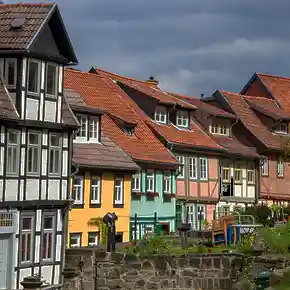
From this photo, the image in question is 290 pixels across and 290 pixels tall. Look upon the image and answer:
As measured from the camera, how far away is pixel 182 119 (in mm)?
44594

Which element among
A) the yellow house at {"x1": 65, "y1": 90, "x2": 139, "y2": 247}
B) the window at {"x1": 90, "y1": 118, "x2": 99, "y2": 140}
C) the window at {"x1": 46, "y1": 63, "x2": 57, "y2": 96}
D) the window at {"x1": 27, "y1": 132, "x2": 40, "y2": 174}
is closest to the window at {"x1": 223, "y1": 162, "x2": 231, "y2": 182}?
the yellow house at {"x1": 65, "y1": 90, "x2": 139, "y2": 247}

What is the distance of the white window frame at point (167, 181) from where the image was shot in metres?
40.2

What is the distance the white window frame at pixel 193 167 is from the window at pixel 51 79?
14.8 metres

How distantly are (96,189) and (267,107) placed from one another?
2121cm

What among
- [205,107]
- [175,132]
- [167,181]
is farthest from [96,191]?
[205,107]

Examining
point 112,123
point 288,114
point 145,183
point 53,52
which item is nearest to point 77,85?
point 112,123

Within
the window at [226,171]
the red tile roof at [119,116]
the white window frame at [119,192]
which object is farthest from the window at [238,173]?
the white window frame at [119,192]

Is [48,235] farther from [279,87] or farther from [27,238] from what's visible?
[279,87]

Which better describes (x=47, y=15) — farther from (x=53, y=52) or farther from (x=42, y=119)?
(x=42, y=119)

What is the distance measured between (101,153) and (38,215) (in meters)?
6.82

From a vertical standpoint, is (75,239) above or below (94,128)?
below

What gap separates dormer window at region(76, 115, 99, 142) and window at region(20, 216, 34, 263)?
6.80 meters

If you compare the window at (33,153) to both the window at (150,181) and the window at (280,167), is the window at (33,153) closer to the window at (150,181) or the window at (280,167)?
the window at (150,181)

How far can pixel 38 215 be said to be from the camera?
28531 mm
